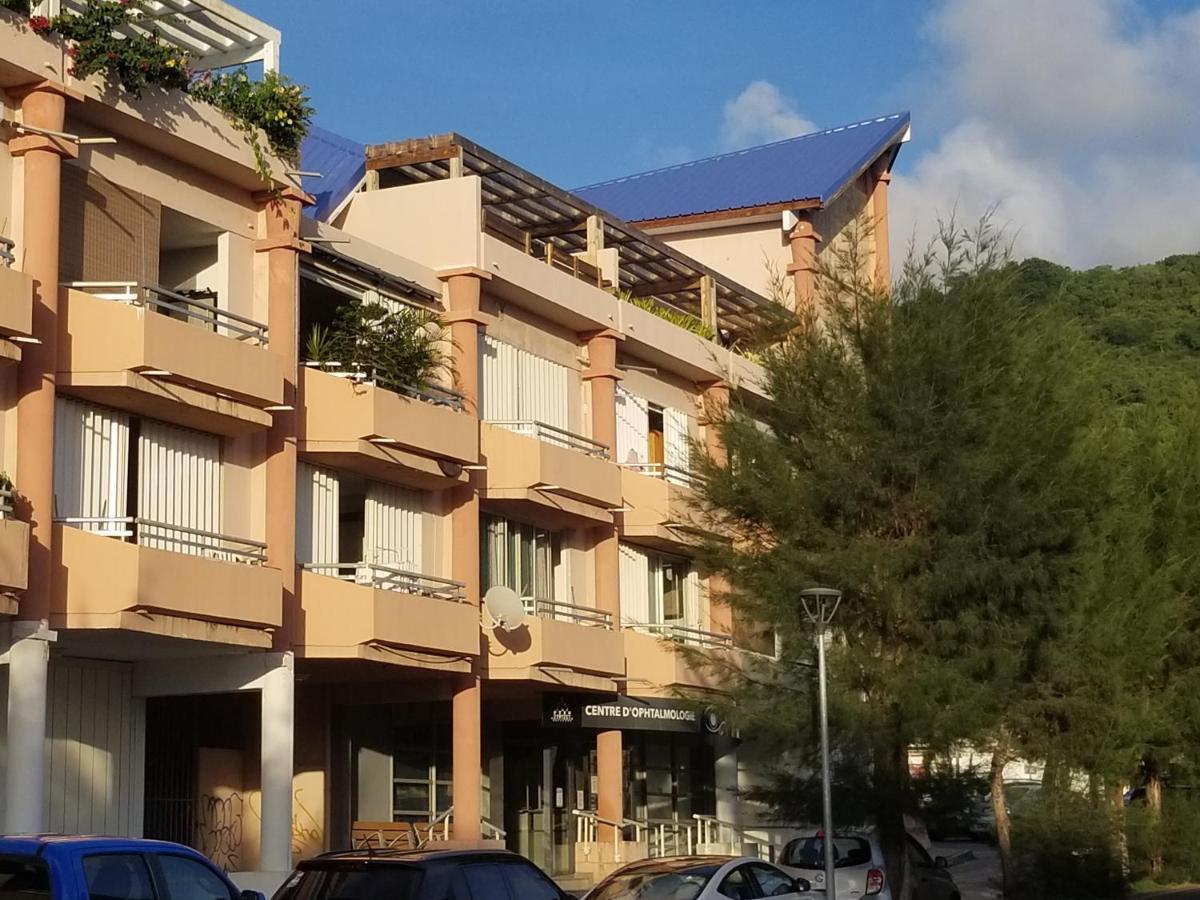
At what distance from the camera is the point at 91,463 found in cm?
2220

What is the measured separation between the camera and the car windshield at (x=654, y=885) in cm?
1864

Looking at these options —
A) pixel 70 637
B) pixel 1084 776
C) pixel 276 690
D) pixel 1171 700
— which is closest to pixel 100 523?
pixel 70 637

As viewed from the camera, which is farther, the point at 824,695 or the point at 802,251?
the point at 802,251

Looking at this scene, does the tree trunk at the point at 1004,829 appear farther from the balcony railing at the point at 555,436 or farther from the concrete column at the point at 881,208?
the concrete column at the point at 881,208

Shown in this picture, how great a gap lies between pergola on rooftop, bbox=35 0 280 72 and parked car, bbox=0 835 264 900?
13818 mm

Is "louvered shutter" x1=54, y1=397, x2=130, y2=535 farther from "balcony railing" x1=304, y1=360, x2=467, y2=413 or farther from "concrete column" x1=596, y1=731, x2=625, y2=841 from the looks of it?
"concrete column" x1=596, y1=731, x2=625, y2=841

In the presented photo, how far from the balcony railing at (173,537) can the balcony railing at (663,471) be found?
10.6 m

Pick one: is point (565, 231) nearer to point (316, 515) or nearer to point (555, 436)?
point (555, 436)

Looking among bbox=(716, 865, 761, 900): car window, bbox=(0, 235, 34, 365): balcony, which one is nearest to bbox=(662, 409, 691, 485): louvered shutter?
bbox=(716, 865, 761, 900): car window

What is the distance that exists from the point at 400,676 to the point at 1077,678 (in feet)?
34.7

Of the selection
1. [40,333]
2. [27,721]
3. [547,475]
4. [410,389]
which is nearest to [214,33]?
[410,389]

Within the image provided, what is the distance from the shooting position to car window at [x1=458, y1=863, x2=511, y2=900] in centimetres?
1400

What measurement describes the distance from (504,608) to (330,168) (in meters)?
8.25

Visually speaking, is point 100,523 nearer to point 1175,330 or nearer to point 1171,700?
point 1171,700
